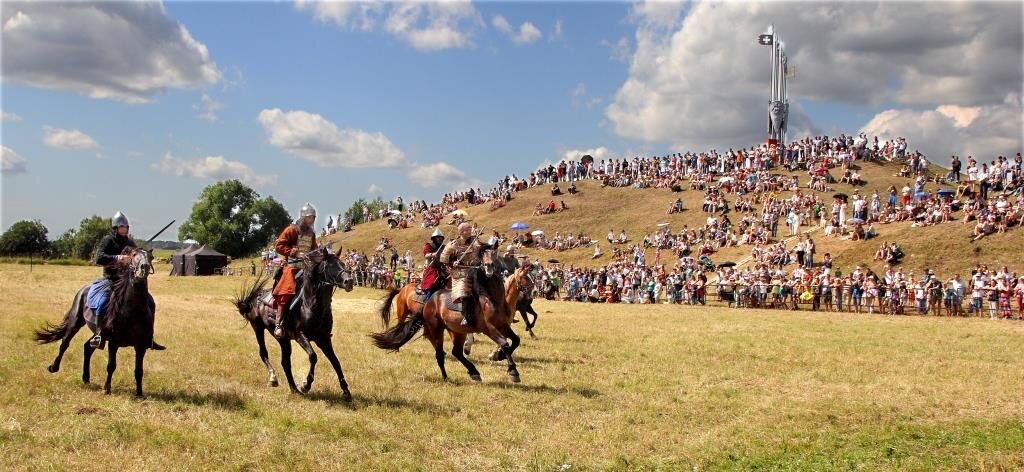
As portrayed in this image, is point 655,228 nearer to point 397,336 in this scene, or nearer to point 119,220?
point 397,336

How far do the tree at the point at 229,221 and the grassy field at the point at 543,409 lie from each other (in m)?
80.6

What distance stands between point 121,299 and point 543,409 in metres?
6.10

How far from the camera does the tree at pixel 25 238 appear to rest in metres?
99.8

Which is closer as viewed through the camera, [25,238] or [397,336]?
[397,336]

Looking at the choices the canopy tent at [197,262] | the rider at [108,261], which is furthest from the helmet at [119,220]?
the canopy tent at [197,262]

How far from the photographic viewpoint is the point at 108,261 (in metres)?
11.2

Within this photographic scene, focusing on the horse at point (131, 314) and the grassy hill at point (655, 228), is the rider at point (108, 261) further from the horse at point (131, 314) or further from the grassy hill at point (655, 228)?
the grassy hill at point (655, 228)

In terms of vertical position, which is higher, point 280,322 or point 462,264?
point 462,264

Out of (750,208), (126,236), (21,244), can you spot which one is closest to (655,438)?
(126,236)

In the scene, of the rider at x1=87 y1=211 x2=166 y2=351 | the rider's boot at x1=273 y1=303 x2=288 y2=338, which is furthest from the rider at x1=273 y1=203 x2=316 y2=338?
the rider at x1=87 y1=211 x2=166 y2=351

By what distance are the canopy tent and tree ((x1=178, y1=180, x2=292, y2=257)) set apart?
29.1 meters

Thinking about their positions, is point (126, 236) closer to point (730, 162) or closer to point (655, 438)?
point (655, 438)

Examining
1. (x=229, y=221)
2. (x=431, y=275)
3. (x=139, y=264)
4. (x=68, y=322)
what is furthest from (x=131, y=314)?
(x=229, y=221)

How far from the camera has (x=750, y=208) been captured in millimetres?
46875
